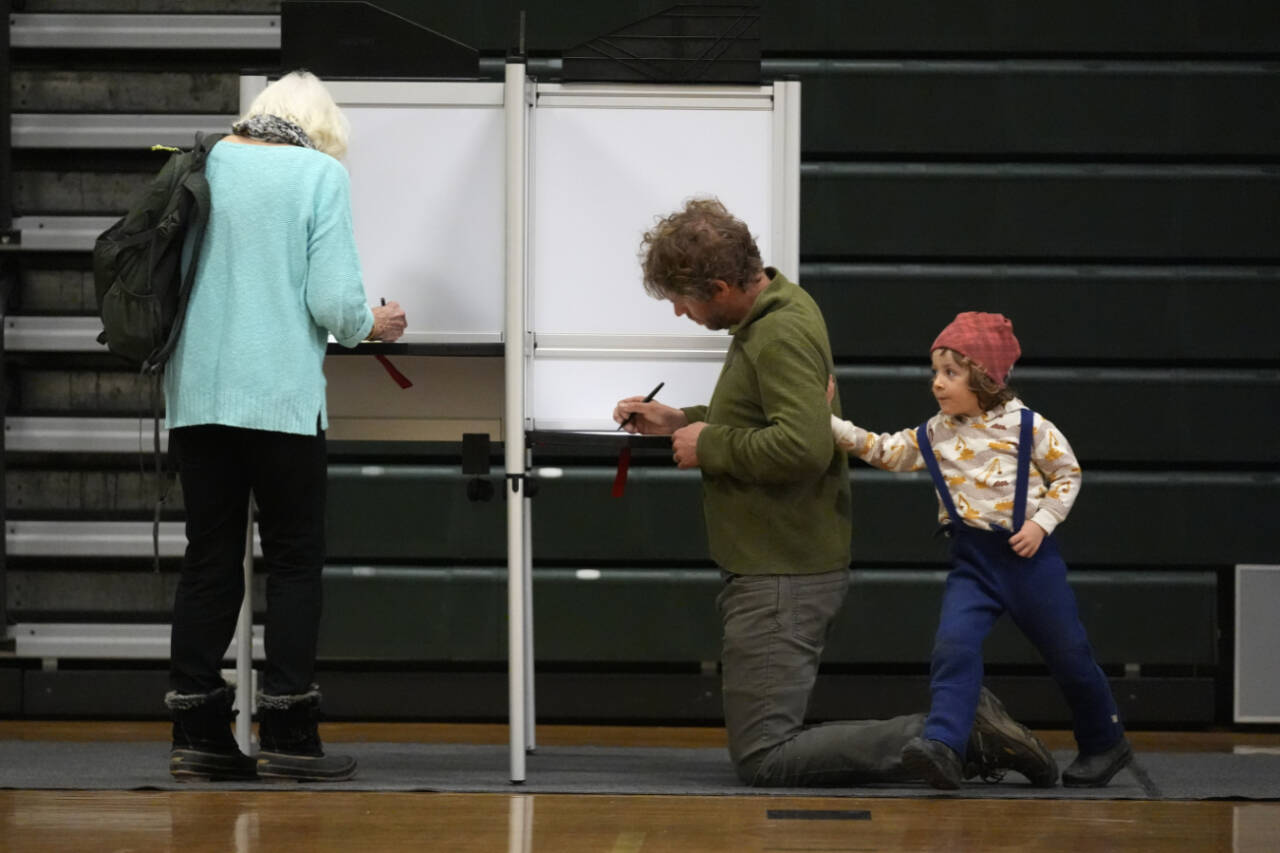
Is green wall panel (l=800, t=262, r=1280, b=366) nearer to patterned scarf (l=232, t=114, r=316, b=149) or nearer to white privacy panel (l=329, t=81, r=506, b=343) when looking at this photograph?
white privacy panel (l=329, t=81, r=506, b=343)

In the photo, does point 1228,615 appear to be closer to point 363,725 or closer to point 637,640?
point 637,640

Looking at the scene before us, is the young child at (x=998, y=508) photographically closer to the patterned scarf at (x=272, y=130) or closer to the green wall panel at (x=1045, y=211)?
the patterned scarf at (x=272, y=130)

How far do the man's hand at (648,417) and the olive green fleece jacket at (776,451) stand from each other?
78 mm

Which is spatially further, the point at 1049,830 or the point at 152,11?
the point at 152,11

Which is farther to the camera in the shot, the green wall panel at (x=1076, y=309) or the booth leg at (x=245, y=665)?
the green wall panel at (x=1076, y=309)

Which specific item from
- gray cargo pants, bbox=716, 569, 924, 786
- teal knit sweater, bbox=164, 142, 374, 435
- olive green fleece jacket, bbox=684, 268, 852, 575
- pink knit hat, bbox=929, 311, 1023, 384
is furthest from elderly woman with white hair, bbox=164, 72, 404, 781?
pink knit hat, bbox=929, 311, 1023, 384

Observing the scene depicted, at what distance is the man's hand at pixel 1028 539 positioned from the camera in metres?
3.12

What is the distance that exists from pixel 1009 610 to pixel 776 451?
61cm

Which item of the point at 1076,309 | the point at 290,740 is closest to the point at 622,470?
the point at 290,740

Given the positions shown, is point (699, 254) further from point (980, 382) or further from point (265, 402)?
point (265, 402)

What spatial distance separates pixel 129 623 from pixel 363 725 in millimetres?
740

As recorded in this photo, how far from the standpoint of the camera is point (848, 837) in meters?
2.68

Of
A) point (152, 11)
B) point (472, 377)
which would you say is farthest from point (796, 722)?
point (152, 11)

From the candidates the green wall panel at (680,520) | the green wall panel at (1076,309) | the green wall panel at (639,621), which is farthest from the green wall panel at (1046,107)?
the green wall panel at (639,621)
